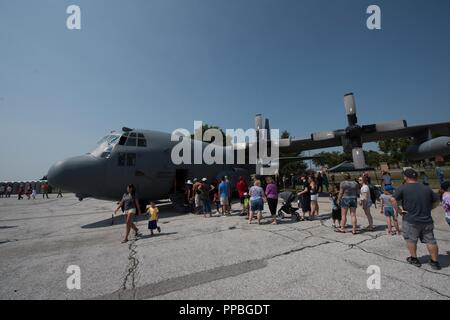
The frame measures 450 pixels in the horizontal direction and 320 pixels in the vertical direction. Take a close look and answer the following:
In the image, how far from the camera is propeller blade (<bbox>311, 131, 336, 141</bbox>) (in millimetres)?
14156

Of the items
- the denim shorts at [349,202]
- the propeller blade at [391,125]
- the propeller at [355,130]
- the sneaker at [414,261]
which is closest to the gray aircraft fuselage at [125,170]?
the denim shorts at [349,202]

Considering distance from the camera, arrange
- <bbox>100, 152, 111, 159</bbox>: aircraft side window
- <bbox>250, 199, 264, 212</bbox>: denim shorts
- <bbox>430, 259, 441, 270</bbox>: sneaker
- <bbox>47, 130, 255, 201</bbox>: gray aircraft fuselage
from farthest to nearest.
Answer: <bbox>100, 152, 111, 159</bbox>: aircraft side window < <bbox>47, 130, 255, 201</bbox>: gray aircraft fuselage < <bbox>250, 199, 264, 212</bbox>: denim shorts < <bbox>430, 259, 441, 270</bbox>: sneaker

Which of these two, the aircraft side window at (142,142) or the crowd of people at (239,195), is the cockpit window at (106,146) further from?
the crowd of people at (239,195)

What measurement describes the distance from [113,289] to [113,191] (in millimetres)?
6728

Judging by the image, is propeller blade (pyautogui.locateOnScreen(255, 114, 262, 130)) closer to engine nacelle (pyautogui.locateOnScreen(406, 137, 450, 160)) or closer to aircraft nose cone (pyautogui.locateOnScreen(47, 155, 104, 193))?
engine nacelle (pyautogui.locateOnScreen(406, 137, 450, 160))

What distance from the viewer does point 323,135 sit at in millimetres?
14359

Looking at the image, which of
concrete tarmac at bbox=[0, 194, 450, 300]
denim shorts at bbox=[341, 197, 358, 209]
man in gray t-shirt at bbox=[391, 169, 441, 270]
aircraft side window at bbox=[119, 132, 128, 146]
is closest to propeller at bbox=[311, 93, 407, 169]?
concrete tarmac at bbox=[0, 194, 450, 300]

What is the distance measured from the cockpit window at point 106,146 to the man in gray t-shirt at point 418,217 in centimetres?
1025

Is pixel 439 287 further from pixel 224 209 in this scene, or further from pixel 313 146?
pixel 313 146

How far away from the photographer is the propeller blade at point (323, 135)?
14.2 meters

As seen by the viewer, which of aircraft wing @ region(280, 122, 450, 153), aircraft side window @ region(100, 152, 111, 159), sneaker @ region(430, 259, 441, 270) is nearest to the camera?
sneaker @ region(430, 259, 441, 270)

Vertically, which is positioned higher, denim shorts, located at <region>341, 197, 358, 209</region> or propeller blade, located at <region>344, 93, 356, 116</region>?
propeller blade, located at <region>344, 93, 356, 116</region>

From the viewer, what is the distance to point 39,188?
39.2 meters

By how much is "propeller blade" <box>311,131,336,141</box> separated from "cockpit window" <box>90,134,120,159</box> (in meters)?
12.4
